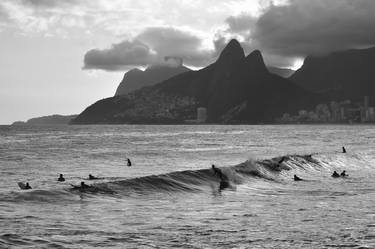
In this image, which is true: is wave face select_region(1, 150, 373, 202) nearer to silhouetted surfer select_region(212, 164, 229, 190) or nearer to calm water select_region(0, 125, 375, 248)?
calm water select_region(0, 125, 375, 248)

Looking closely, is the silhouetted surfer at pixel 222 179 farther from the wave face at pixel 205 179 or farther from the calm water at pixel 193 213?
the calm water at pixel 193 213

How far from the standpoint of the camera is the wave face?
87.4ft

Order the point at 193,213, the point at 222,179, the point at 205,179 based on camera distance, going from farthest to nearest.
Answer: the point at 205,179 → the point at 222,179 → the point at 193,213

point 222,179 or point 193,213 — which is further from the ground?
point 222,179

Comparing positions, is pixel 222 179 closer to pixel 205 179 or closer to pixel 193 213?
pixel 205 179

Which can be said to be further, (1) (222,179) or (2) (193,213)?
(1) (222,179)

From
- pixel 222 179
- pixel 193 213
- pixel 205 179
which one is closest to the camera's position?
pixel 193 213

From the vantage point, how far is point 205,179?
3594cm

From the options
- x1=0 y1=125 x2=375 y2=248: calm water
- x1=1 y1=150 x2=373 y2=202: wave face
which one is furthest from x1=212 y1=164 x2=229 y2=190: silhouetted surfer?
x1=0 y1=125 x2=375 y2=248: calm water

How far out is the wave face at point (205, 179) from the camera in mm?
26645

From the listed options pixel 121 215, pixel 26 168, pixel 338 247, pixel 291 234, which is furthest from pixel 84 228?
pixel 26 168

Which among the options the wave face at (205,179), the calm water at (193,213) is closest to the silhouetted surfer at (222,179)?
the wave face at (205,179)

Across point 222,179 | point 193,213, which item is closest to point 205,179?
point 222,179

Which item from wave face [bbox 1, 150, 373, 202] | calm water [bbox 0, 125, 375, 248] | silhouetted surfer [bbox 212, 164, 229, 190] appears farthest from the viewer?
silhouetted surfer [bbox 212, 164, 229, 190]
